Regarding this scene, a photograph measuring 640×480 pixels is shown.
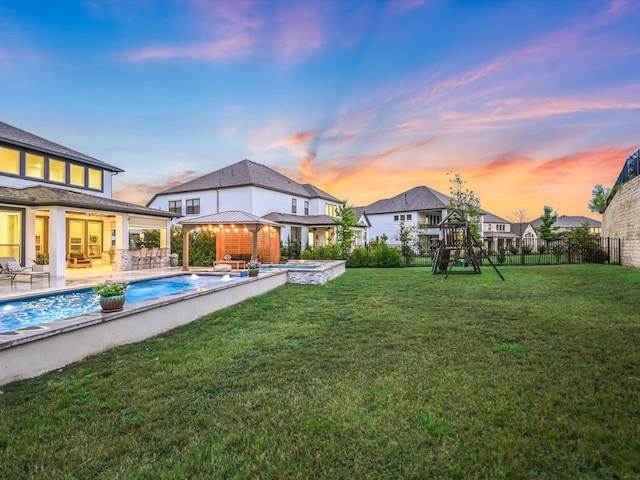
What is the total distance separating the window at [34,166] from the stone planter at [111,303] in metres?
12.9

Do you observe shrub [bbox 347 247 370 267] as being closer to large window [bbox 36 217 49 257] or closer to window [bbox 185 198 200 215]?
window [bbox 185 198 200 215]

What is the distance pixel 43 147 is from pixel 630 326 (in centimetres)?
2031

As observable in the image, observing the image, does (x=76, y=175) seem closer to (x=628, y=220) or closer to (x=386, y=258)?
(x=386, y=258)

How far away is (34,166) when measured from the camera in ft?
48.0

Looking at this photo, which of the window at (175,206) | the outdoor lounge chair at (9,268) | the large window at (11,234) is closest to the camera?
the outdoor lounge chair at (9,268)

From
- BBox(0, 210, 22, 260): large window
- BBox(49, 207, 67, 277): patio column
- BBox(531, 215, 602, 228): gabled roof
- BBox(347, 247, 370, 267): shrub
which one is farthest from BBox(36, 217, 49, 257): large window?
BBox(531, 215, 602, 228): gabled roof

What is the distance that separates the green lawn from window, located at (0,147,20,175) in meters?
13.0

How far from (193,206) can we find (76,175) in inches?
495

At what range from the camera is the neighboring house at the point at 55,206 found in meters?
12.6

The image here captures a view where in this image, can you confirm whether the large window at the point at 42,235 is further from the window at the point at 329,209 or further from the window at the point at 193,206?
the window at the point at 329,209

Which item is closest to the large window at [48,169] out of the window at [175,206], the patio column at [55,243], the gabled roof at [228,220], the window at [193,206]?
the patio column at [55,243]

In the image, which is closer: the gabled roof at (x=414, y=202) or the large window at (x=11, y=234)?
the large window at (x=11, y=234)

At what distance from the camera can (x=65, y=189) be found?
51.3 feet

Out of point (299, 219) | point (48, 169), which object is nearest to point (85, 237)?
point (48, 169)
